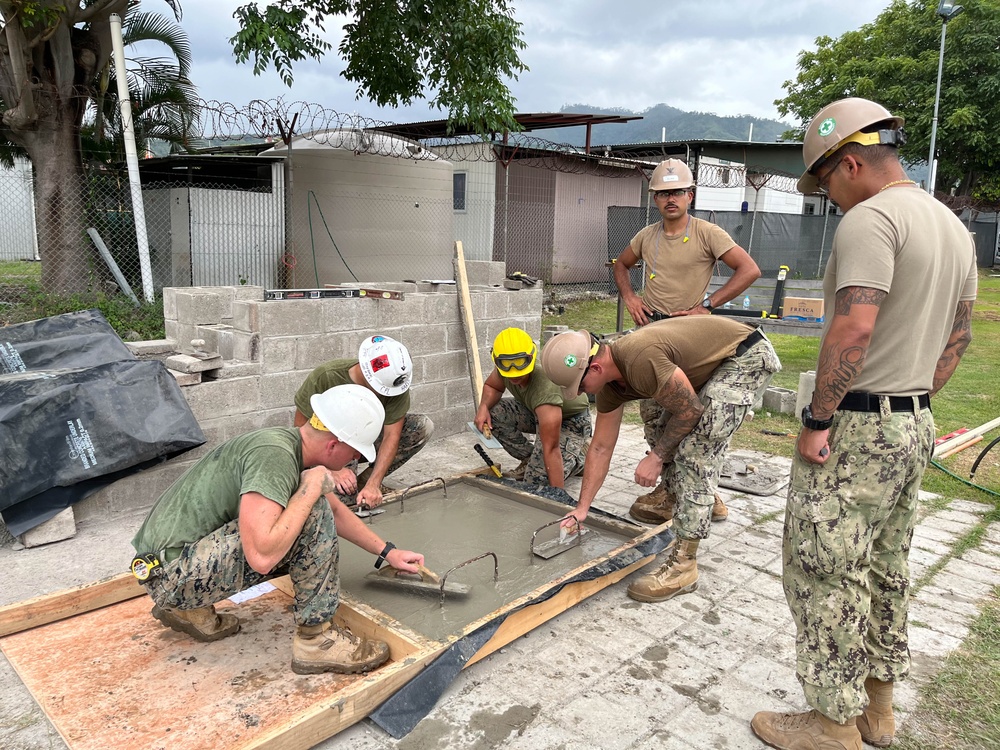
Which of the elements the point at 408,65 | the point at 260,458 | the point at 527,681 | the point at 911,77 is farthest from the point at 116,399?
the point at 911,77

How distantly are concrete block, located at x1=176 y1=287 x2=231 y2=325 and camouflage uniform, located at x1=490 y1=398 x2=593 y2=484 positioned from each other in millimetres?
2059

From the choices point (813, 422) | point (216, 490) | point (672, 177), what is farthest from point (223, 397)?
point (813, 422)

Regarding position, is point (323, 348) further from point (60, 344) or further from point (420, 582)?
point (420, 582)

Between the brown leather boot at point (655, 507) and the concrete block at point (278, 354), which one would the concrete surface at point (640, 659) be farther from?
the concrete block at point (278, 354)

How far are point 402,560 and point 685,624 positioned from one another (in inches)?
50.4

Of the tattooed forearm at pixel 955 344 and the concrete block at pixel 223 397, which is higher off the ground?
the tattooed forearm at pixel 955 344

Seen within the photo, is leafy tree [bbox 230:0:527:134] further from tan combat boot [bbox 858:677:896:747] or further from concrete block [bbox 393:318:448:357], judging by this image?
tan combat boot [bbox 858:677:896:747]

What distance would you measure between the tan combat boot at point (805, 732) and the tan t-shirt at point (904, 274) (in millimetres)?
1072

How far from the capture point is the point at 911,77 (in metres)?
23.7

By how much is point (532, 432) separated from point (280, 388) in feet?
5.64

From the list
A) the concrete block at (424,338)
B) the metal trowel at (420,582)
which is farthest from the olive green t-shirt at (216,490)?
the concrete block at (424,338)

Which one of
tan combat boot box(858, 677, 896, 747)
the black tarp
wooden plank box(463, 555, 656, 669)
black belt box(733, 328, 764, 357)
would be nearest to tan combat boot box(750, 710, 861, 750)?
tan combat boot box(858, 677, 896, 747)

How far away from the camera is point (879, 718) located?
2.35 metres

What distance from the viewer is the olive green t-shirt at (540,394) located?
14.1 ft
